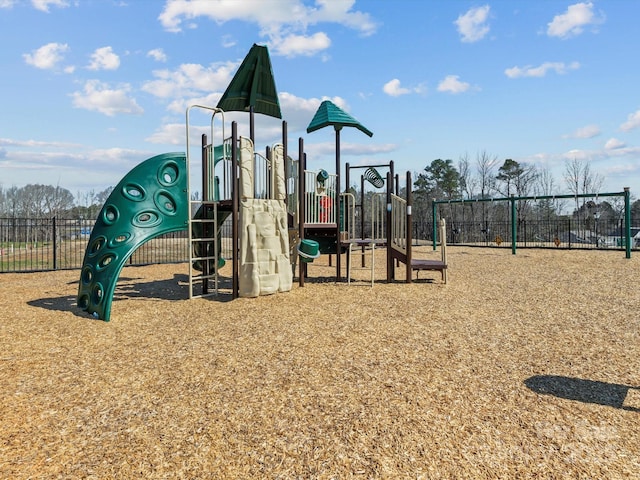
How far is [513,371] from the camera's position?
4.39 meters

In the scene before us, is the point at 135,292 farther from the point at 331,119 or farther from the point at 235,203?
the point at 331,119

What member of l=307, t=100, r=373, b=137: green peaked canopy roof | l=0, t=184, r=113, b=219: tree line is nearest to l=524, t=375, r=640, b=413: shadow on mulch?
l=307, t=100, r=373, b=137: green peaked canopy roof

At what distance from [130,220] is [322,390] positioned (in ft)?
17.7

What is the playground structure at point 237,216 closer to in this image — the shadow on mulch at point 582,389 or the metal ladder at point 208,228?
the metal ladder at point 208,228

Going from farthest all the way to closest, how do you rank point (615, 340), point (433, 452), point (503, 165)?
point (503, 165), point (615, 340), point (433, 452)

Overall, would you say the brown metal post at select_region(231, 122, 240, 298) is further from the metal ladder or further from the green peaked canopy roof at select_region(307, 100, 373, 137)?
the green peaked canopy roof at select_region(307, 100, 373, 137)

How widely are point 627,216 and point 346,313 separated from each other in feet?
46.7

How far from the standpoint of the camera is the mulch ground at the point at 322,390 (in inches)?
109

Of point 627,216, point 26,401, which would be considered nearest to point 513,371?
point 26,401

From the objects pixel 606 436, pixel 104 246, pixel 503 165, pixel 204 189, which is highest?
pixel 503 165

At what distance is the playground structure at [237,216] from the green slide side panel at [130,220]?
2 cm

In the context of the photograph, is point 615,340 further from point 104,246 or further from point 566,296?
point 104,246

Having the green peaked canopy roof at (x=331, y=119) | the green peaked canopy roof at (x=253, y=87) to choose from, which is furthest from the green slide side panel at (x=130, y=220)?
the green peaked canopy roof at (x=331, y=119)

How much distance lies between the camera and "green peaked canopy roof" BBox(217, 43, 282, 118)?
30.3 ft
